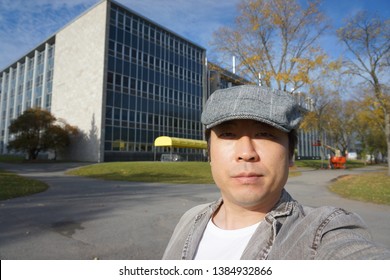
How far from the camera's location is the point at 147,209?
22.9ft

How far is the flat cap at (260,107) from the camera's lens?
1.24 m

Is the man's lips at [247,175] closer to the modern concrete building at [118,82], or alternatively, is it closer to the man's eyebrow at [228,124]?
the man's eyebrow at [228,124]

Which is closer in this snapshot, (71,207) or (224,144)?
(224,144)

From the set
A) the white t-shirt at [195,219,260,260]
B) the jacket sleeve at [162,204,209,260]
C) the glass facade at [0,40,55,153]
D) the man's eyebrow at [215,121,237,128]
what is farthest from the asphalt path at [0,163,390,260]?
the glass facade at [0,40,55,153]

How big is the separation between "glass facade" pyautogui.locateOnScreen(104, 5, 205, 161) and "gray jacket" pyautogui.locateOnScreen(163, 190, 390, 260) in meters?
33.9

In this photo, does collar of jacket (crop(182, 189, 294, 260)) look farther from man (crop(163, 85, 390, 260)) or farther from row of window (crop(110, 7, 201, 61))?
row of window (crop(110, 7, 201, 61))

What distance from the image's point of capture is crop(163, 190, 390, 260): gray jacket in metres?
1.02

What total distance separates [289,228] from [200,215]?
63 cm

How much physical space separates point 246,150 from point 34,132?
36730 mm

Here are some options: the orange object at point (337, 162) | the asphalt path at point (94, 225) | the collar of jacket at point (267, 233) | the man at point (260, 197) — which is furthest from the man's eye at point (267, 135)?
the orange object at point (337, 162)
